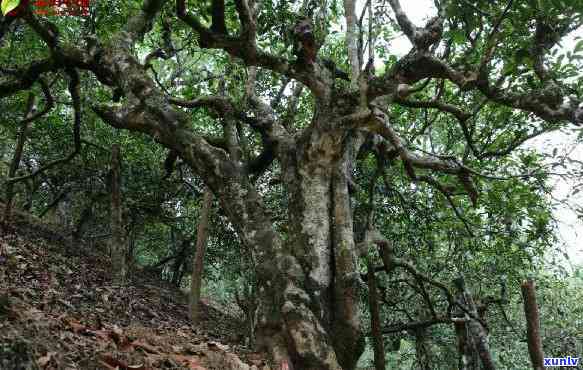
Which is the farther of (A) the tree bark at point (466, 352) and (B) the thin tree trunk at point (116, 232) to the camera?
(A) the tree bark at point (466, 352)

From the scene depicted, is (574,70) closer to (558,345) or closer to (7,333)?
(7,333)

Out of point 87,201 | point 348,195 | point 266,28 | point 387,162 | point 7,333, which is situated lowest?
point 7,333

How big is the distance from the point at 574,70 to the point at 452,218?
10.9 feet

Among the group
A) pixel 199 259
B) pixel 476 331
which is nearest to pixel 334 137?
pixel 199 259

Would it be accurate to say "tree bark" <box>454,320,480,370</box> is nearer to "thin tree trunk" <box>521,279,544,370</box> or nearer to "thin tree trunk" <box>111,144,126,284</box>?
"thin tree trunk" <box>521,279,544,370</box>

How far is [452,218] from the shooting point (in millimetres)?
7926

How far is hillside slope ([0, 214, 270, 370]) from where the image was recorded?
2.68 meters

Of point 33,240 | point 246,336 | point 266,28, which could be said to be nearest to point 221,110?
point 266,28

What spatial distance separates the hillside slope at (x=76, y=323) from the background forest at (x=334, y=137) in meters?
0.64

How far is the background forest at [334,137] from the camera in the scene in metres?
4.94

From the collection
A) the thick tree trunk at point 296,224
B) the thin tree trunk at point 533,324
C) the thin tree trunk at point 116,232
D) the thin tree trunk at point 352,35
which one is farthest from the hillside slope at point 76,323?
the thin tree trunk at point 352,35

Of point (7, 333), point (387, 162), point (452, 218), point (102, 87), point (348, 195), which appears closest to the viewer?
point (7, 333)

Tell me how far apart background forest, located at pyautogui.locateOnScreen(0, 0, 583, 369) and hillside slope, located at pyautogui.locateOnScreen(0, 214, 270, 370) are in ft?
2.10

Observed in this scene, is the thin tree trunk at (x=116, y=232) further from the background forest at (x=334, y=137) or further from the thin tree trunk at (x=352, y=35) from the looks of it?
the thin tree trunk at (x=352, y=35)
